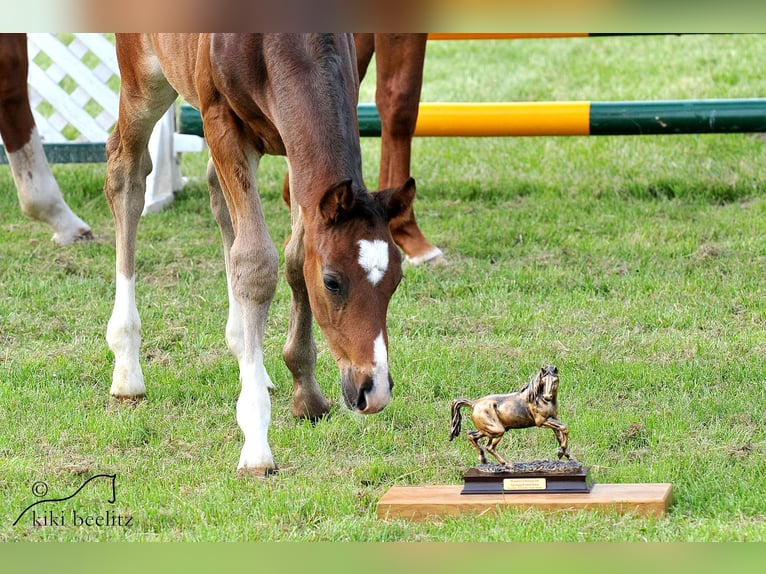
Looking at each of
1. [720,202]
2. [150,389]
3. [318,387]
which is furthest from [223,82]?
[720,202]

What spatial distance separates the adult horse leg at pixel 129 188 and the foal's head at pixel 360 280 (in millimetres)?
1523

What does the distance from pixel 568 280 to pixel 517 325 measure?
30.1 inches

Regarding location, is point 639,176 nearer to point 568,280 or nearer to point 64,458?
point 568,280

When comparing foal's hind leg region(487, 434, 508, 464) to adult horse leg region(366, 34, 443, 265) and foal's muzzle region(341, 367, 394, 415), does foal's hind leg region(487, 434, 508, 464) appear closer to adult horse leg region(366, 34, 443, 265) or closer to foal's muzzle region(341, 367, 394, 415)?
foal's muzzle region(341, 367, 394, 415)

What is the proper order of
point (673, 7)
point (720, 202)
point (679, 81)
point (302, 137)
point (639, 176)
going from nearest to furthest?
point (673, 7) < point (302, 137) < point (720, 202) < point (639, 176) < point (679, 81)

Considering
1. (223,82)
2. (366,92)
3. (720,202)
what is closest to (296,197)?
(223,82)

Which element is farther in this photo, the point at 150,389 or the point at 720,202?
the point at 720,202

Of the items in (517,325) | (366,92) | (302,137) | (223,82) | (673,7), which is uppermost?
(366,92)

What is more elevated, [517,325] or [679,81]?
[679,81]

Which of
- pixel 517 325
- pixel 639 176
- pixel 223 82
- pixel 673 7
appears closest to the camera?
pixel 673 7

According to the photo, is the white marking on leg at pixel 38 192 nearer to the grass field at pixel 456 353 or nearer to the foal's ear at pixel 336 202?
the grass field at pixel 456 353

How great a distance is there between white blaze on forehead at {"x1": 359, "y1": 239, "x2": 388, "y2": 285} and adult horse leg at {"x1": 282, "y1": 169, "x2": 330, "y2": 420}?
3.04 feet

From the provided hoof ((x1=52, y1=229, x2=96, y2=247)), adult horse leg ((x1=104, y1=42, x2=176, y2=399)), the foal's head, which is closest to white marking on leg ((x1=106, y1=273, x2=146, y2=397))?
adult horse leg ((x1=104, y1=42, x2=176, y2=399))

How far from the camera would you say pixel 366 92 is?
10.2m
